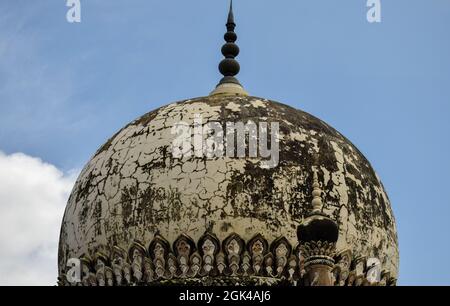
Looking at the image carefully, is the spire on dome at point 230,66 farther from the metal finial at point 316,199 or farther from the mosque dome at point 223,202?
the metal finial at point 316,199

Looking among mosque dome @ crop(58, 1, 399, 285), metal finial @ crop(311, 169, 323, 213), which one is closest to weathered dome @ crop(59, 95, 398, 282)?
mosque dome @ crop(58, 1, 399, 285)

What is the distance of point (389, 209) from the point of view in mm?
18219

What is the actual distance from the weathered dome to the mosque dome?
0.01 m

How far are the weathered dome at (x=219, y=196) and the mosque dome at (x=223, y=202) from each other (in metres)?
0.01

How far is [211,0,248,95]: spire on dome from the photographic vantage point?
19.1m

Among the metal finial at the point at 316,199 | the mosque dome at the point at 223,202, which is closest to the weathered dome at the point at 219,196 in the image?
the mosque dome at the point at 223,202

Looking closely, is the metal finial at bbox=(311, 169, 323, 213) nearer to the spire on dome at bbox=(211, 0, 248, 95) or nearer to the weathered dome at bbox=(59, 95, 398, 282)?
the weathered dome at bbox=(59, 95, 398, 282)

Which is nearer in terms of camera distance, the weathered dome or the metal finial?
the metal finial

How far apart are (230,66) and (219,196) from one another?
3.03m

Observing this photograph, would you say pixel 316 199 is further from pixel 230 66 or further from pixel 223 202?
pixel 230 66

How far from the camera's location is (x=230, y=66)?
19609mm

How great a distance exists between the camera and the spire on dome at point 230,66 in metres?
19.1
